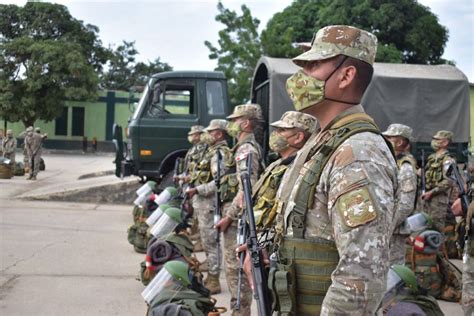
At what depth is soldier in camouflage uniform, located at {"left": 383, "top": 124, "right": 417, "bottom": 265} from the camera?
4746 mm

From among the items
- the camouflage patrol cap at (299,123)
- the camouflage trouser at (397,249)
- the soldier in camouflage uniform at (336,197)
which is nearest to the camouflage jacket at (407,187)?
the camouflage trouser at (397,249)

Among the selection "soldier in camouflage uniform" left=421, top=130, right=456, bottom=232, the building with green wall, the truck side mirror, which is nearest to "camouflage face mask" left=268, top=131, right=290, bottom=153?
"soldier in camouflage uniform" left=421, top=130, right=456, bottom=232

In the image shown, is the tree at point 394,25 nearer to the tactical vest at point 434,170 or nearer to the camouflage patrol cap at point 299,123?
the tactical vest at point 434,170

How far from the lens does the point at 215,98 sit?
392 inches

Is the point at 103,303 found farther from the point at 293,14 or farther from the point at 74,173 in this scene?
the point at 293,14

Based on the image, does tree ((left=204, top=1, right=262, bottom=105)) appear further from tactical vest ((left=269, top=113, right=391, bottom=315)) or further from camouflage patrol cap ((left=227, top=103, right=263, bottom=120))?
tactical vest ((left=269, top=113, right=391, bottom=315))

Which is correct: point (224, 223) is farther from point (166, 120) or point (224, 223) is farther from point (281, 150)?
point (166, 120)

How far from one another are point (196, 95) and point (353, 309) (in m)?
8.37

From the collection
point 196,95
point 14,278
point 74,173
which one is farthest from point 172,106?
point 74,173

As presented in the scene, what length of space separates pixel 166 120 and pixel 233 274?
5.27 m

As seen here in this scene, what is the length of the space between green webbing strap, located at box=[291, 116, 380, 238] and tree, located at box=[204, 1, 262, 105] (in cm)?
1850

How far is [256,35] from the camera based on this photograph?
21.7 metres

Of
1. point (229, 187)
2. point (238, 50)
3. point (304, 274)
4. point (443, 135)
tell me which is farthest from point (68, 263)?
point (238, 50)

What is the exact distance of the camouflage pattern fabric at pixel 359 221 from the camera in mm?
1706
